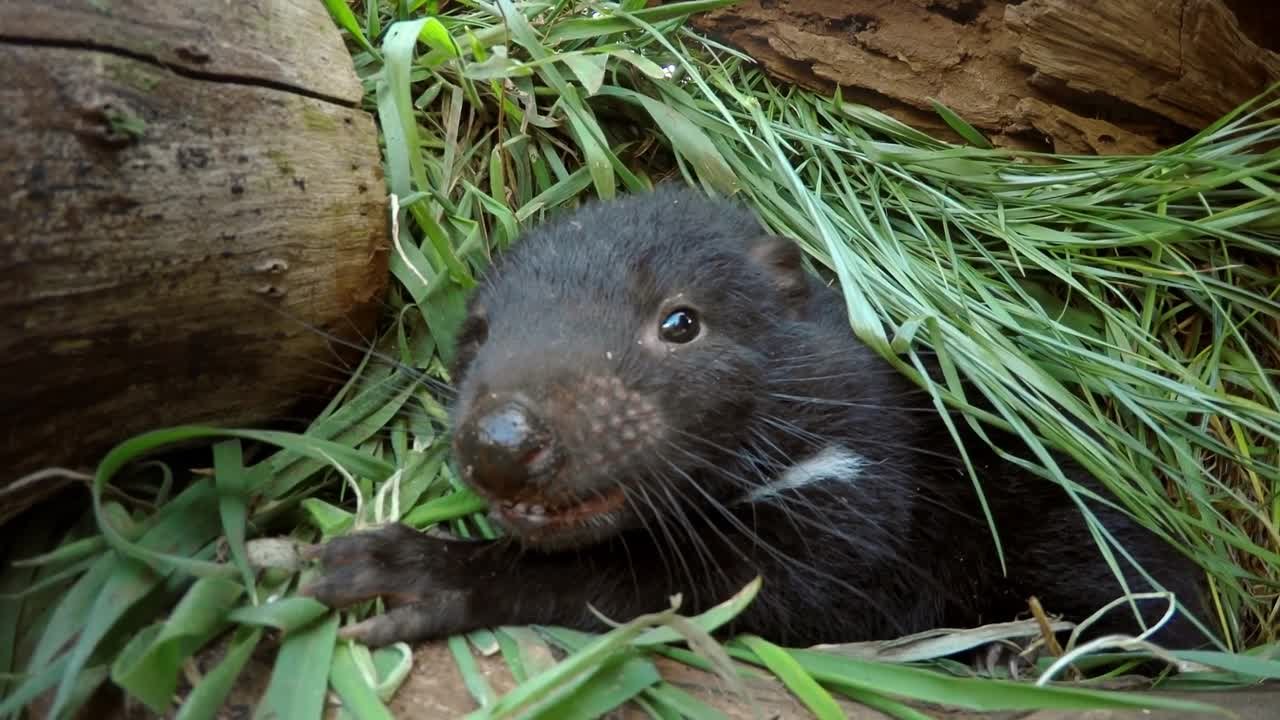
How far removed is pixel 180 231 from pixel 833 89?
2.74 metres

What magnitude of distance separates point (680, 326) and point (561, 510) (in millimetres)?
662

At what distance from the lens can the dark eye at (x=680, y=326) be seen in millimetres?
2568

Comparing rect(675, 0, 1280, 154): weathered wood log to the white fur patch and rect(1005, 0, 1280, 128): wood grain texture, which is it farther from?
the white fur patch

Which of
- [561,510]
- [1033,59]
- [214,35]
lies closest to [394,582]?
[561,510]

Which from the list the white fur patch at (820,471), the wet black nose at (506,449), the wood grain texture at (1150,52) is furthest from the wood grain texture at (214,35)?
the wood grain texture at (1150,52)

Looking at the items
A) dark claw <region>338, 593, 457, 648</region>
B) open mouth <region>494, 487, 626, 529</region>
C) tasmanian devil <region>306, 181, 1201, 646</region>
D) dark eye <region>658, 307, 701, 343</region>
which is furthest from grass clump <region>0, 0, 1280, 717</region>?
dark eye <region>658, 307, 701, 343</region>

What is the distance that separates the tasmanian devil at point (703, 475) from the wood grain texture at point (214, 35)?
0.79 m

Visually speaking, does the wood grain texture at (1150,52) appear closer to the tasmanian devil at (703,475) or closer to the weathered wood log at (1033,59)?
the weathered wood log at (1033,59)

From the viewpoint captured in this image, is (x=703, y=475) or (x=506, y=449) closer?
(x=506, y=449)

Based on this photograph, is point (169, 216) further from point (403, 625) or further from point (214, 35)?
point (403, 625)

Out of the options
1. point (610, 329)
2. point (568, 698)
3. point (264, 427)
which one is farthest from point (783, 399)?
point (264, 427)

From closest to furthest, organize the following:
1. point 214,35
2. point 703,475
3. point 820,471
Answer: point 214,35 → point 703,475 → point 820,471

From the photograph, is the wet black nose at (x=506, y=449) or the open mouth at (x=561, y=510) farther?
the open mouth at (x=561, y=510)

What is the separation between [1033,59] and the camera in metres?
3.62
